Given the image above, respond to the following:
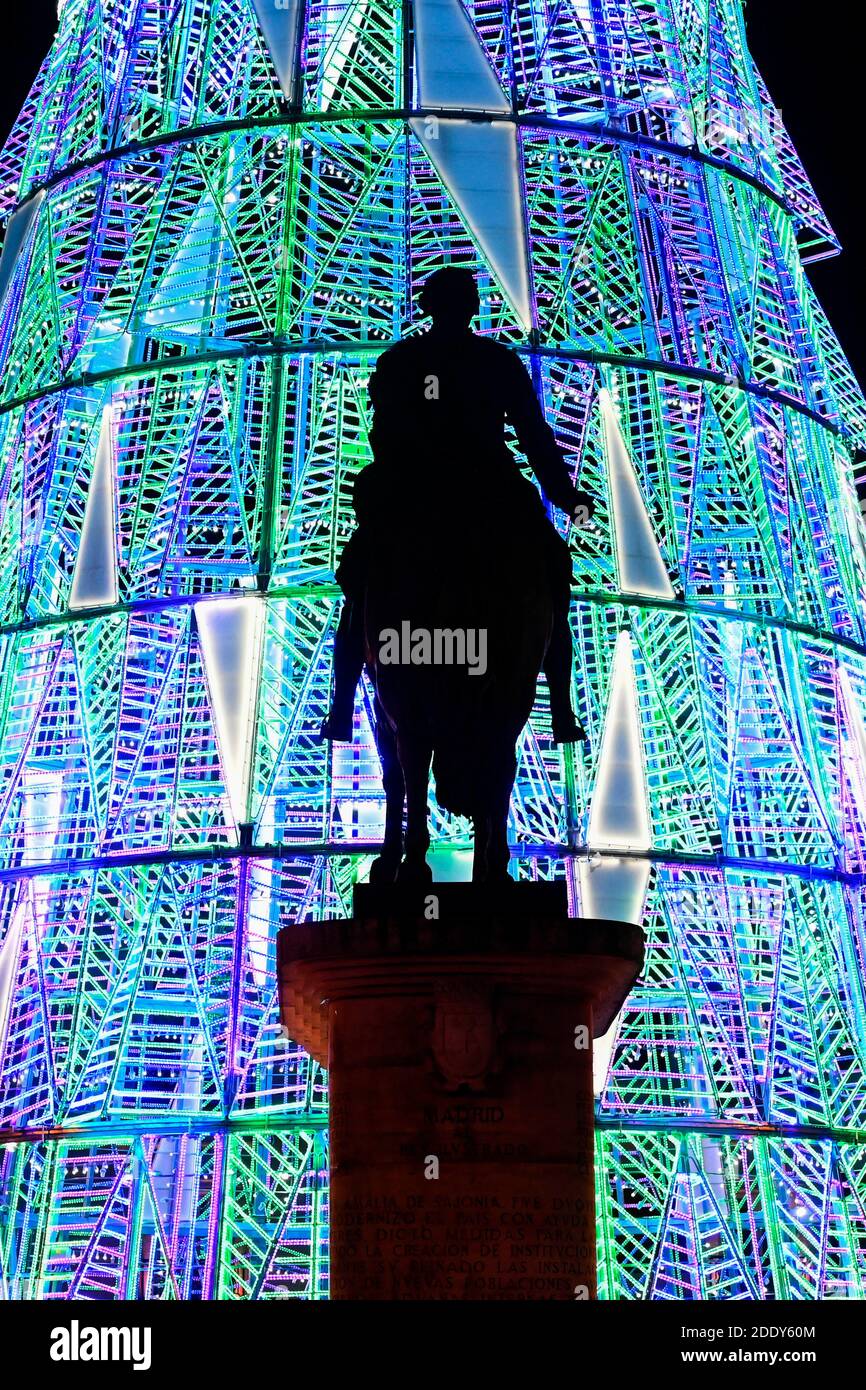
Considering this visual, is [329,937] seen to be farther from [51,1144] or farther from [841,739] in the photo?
[841,739]

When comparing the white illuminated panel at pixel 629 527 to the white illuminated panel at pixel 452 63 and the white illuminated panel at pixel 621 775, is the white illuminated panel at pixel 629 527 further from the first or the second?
the white illuminated panel at pixel 452 63

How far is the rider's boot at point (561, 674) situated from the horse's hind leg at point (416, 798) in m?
0.92

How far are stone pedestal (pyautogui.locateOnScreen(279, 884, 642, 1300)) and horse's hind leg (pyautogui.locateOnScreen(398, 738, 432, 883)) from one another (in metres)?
0.41

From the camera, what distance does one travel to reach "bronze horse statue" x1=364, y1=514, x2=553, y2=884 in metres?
11.9

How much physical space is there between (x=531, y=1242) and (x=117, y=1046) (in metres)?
14.4

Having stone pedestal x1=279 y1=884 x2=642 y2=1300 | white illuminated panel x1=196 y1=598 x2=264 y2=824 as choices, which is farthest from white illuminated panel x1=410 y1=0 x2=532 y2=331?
stone pedestal x1=279 y1=884 x2=642 y2=1300

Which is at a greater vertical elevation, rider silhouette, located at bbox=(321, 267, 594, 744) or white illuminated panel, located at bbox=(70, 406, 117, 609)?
white illuminated panel, located at bbox=(70, 406, 117, 609)

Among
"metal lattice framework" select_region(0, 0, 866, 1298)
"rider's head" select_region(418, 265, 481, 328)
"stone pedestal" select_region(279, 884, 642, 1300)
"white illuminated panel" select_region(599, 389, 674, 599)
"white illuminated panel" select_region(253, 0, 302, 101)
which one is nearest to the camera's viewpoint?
"stone pedestal" select_region(279, 884, 642, 1300)

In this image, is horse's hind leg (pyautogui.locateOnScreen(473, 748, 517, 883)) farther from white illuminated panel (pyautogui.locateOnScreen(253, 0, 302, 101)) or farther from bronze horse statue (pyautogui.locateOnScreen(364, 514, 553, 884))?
white illuminated panel (pyautogui.locateOnScreen(253, 0, 302, 101))

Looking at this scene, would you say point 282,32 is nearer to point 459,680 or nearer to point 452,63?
point 452,63

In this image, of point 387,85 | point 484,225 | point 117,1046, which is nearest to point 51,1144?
point 117,1046

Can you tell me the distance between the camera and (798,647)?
27641mm

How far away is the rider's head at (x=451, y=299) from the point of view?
1253 centimetres

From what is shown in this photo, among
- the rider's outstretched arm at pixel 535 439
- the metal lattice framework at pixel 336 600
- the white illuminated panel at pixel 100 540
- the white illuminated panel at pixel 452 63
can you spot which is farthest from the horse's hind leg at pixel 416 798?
the white illuminated panel at pixel 452 63
